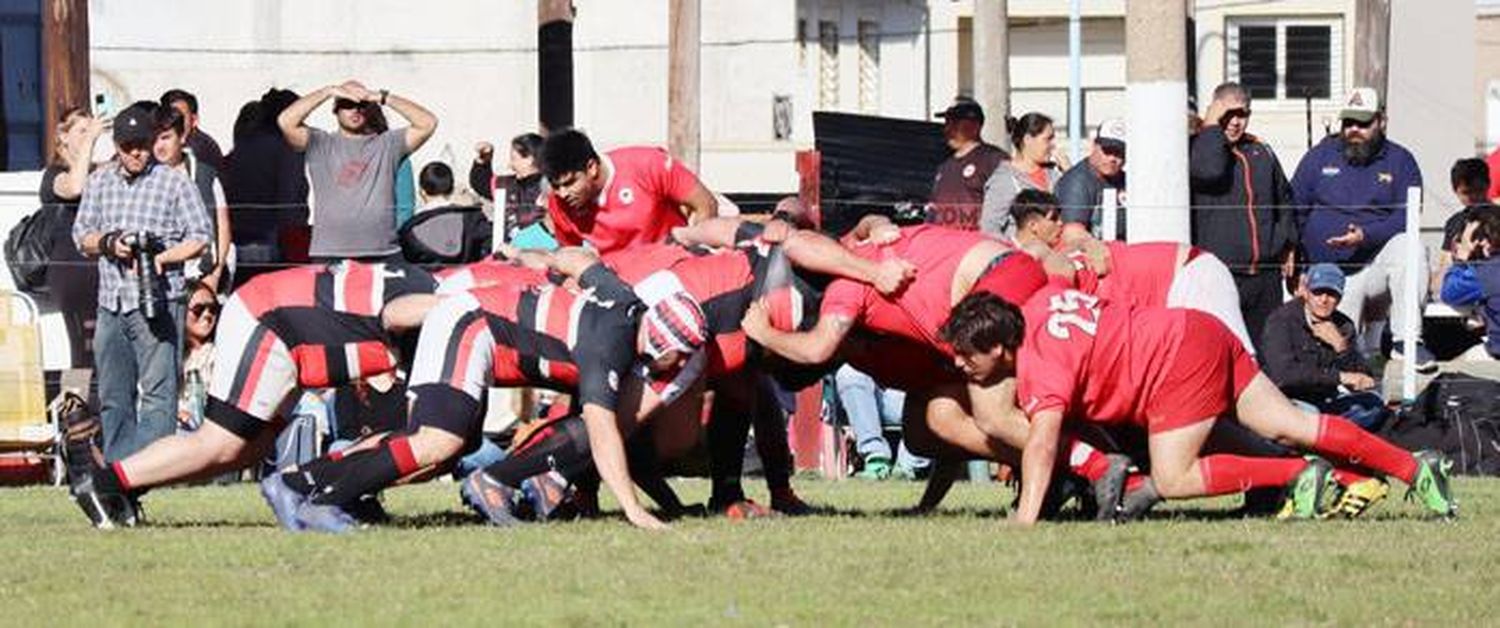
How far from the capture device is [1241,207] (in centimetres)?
1839

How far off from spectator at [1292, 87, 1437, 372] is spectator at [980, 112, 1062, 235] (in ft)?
4.70

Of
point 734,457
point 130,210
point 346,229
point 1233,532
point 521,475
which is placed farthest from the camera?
point 346,229

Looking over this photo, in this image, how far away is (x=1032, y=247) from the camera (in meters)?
14.1

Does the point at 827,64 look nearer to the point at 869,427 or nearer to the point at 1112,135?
the point at 1112,135

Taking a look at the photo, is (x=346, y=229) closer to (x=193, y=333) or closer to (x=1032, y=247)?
(x=193, y=333)

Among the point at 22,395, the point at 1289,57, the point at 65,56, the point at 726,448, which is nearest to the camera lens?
the point at 726,448

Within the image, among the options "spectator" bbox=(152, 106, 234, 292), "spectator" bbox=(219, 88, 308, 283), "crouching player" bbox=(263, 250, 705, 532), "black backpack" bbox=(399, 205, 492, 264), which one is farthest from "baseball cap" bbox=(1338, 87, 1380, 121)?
"crouching player" bbox=(263, 250, 705, 532)

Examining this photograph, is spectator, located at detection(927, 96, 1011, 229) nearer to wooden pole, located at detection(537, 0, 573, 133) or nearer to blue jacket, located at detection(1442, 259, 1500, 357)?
blue jacket, located at detection(1442, 259, 1500, 357)

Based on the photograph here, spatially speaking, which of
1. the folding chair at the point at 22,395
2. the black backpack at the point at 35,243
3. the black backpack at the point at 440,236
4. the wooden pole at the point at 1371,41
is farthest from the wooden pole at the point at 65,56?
the wooden pole at the point at 1371,41

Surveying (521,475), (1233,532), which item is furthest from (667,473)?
(1233,532)

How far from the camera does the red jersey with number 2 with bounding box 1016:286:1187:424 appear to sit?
1238 cm

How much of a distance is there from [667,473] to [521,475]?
5.82 ft

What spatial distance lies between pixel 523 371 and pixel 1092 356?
84.6 inches

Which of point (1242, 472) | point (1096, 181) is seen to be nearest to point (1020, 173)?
point (1096, 181)
